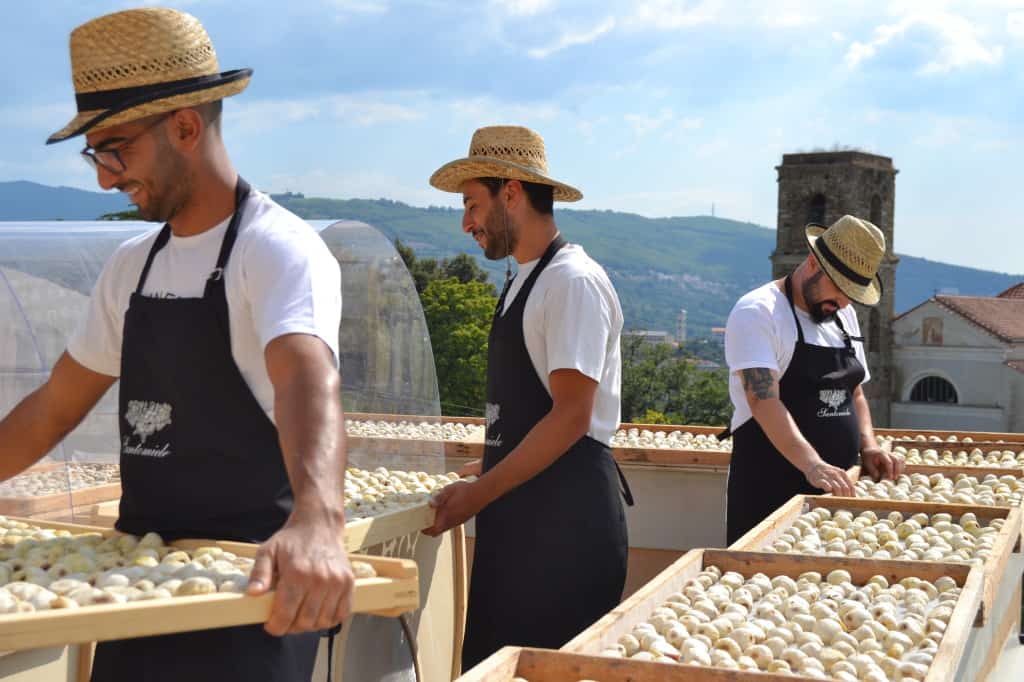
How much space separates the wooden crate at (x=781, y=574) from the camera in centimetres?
237

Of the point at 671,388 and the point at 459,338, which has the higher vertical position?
the point at 459,338

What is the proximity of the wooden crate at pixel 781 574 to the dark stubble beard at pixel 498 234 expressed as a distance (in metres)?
0.95

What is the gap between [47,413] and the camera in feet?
7.75

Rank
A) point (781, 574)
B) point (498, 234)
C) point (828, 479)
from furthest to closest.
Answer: point (828, 479) < point (498, 234) < point (781, 574)

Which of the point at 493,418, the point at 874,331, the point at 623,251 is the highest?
the point at 623,251

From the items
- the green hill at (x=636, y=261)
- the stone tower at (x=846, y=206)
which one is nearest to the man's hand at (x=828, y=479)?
the stone tower at (x=846, y=206)

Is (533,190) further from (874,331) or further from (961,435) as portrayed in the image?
(874,331)

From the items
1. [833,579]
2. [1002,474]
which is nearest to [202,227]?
[833,579]

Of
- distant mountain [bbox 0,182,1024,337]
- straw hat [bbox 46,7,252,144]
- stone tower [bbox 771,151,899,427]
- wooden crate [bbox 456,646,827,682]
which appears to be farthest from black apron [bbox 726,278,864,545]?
distant mountain [bbox 0,182,1024,337]

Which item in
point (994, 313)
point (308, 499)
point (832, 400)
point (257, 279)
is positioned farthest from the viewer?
point (994, 313)

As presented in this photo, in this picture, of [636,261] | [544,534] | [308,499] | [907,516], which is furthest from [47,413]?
[636,261]

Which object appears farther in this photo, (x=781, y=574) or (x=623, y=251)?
(x=623, y=251)

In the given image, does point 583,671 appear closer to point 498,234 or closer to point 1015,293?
point 498,234

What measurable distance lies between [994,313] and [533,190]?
5575 centimetres
